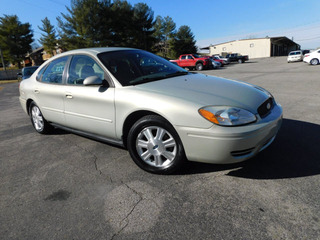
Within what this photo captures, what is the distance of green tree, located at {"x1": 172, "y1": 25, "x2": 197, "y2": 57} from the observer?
51156 mm

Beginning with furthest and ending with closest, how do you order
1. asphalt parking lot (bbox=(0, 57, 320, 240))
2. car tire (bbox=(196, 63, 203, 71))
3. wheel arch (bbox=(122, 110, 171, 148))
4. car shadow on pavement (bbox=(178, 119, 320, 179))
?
car tire (bbox=(196, 63, 203, 71)) < wheel arch (bbox=(122, 110, 171, 148)) < car shadow on pavement (bbox=(178, 119, 320, 179)) < asphalt parking lot (bbox=(0, 57, 320, 240))

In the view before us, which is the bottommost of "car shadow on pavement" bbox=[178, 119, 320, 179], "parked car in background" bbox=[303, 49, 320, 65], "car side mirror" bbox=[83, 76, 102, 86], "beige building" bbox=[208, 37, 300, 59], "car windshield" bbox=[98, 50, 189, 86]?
"car shadow on pavement" bbox=[178, 119, 320, 179]

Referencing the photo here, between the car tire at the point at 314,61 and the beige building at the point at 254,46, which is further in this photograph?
the beige building at the point at 254,46

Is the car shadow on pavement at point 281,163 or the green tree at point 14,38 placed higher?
the green tree at point 14,38

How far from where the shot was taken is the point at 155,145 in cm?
250

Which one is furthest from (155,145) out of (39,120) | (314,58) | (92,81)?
(314,58)

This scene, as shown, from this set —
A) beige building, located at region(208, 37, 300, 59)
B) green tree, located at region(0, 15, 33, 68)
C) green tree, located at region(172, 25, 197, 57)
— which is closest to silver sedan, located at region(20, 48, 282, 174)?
green tree, located at region(172, 25, 197, 57)

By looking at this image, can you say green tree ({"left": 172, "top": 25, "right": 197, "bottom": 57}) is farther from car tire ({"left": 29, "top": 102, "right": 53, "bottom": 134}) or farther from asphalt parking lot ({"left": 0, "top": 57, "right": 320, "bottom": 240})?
asphalt parking lot ({"left": 0, "top": 57, "right": 320, "bottom": 240})

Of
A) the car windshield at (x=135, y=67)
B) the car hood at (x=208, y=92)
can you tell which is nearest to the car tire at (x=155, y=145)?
the car hood at (x=208, y=92)

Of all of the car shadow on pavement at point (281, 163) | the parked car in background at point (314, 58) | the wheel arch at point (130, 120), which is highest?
the parked car in background at point (314, 58)

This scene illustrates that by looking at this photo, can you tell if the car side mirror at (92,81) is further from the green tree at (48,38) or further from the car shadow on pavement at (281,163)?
the green tree at (48,38)

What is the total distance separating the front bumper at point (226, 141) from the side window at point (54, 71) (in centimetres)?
236

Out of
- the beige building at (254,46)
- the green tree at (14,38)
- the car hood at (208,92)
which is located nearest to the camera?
the car hood at (208,92)

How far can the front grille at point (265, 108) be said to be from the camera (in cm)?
239
